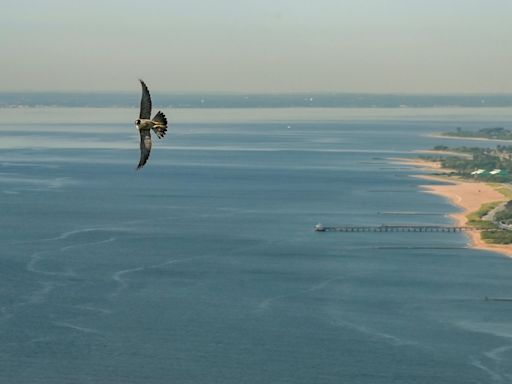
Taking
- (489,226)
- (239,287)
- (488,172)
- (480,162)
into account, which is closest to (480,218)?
(489,226)

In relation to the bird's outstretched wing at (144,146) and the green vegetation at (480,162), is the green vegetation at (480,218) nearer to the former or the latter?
the green vegetation at (480,162)

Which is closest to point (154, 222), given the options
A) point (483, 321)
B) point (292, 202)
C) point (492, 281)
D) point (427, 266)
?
point (292, 202)

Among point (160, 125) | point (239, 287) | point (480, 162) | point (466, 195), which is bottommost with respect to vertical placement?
point (466, 195)

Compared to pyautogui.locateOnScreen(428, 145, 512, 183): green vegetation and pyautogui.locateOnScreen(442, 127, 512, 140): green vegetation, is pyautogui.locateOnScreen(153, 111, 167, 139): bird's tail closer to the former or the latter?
pyautogui.locateOnScreen(428, 145, 512, 183): green vegetation

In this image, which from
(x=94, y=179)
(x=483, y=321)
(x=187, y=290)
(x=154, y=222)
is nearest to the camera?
(x=483, y=321)

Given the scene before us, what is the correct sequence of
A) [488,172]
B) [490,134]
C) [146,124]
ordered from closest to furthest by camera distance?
[146,124] < [488,172] < [490,134]

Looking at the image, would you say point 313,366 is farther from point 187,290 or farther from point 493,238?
point 493,238

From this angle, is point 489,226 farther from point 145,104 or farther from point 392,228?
point 145,104
